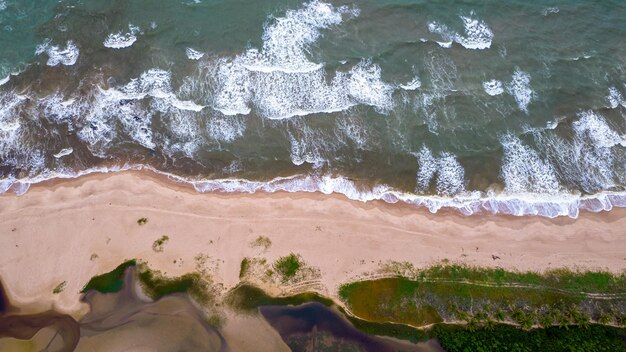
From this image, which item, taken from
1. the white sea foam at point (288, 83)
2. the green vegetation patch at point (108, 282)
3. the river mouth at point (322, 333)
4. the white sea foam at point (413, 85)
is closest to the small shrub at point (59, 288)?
the green vegetation patch at point (108, 282)

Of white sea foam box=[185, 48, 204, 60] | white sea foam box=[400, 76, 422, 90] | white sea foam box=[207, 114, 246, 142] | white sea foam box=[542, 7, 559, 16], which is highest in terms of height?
white sea foam box=[542, 7, 559, 16]

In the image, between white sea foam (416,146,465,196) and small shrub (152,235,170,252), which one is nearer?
small shrub (152,235,170,252)

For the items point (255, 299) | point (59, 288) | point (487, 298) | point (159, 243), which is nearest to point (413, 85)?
point (487, 298)

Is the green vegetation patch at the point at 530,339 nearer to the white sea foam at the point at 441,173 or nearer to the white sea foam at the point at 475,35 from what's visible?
the white sea foam at the point at 441,173

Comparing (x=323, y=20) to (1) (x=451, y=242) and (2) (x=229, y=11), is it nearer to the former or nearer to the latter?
(2) (x=229, y=11)

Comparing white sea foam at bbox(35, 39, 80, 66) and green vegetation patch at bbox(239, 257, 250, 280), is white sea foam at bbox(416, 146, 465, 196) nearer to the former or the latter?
green vegetation patch at bbox(239, 257, 250, 280)

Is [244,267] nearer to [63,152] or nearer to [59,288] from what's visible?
[59,288]

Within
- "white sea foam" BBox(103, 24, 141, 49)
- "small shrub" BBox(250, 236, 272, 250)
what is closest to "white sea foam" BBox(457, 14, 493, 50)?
"small shrub" BBox(250, 236, 272, 250)
